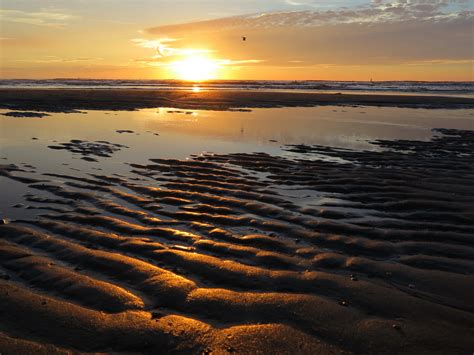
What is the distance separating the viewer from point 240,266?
5730 millimetres

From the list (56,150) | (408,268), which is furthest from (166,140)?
(408,268)

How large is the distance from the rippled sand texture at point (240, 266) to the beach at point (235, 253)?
23 millimetres

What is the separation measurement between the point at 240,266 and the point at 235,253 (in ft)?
1.73

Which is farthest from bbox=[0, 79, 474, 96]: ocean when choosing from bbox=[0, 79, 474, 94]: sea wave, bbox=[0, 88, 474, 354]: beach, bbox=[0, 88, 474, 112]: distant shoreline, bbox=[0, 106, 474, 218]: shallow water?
bbox=[0, 88, 474, 354]: beach

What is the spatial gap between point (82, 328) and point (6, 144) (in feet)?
44.2

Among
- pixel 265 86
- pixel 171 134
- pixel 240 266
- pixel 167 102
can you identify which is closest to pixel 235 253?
Result: pixel 240 266

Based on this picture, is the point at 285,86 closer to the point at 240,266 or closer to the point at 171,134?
the point at 171,134

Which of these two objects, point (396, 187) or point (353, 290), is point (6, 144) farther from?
point (353, 290)

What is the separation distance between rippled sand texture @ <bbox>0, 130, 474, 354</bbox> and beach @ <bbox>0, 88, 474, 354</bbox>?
0.07ft

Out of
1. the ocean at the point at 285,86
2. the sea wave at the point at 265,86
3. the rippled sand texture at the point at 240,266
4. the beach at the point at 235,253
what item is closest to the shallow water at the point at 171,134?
the beach at the point at 235,253

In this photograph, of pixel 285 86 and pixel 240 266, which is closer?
pixel 240 266

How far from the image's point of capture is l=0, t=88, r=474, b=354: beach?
13.8 ft

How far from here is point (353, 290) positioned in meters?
5.16

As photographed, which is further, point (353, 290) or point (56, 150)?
point (56, 150)
